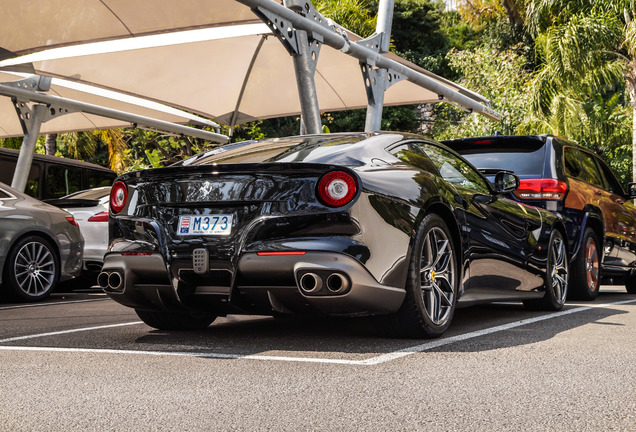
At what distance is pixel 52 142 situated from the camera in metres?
27.6

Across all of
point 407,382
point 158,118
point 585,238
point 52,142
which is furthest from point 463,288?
point 52,142

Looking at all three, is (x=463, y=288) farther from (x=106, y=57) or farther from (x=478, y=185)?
(x=106, y=57)

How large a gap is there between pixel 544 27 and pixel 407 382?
22.7 m

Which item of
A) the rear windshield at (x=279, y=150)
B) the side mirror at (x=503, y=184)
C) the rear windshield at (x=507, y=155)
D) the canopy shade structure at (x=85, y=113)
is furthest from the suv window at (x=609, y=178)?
the canopy shade structure at (x=85, y=113)

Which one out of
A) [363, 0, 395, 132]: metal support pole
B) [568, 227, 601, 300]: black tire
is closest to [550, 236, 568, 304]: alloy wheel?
[568, 227, 601, 300]: black tire

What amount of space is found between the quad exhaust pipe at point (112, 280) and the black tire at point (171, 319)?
23.7 inches

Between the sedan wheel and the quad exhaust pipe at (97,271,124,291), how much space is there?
5.44 feet

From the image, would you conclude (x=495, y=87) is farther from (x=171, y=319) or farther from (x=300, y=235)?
(x=300, y=235)

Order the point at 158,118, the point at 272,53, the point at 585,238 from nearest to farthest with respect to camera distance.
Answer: the point at 585,238
the point at 272,53
the point at 158,118

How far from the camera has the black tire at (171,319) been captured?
5.65 metres

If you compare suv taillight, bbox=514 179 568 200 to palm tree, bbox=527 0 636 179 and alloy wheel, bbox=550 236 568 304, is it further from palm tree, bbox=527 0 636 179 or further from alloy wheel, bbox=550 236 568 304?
palm tree, bbox=527 0 636 179

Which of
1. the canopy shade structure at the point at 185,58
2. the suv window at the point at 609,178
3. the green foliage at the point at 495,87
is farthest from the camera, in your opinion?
the green foliage at the point at 495,87

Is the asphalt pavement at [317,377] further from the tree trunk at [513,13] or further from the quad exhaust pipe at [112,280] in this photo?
the tree trunk at [513,13]

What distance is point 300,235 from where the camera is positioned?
4.56 metres
